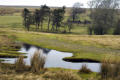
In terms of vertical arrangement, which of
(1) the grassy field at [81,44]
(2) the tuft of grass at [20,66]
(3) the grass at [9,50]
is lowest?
(1) the grassy field at [81,44]

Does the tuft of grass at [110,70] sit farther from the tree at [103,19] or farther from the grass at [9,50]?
the tree at [103,19]

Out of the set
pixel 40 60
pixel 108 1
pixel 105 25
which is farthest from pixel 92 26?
pixel 40 60

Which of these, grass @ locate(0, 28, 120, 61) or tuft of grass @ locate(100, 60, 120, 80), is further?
grass @ locate(0, 28, 120, 61)

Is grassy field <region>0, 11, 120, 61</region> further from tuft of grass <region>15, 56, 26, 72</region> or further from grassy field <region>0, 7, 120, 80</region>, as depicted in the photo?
tuft of grass <region>15, 56, 26, 72</region>

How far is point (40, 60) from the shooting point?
773 inches

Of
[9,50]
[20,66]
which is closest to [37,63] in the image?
[20,66]

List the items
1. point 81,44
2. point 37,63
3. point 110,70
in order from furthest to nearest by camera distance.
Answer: point 81,44
point 37,63
point 110,70

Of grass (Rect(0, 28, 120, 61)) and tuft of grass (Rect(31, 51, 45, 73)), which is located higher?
tuft of grass (Rect(31, 51, 45, 73))

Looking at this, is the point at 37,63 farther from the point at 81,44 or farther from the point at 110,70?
the point at 81,44

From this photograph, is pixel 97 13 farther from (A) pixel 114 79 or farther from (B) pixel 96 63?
(A) pixel 114 79

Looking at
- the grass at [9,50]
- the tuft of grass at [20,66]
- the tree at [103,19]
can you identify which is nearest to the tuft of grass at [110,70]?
the tuft of grass at [20,66]

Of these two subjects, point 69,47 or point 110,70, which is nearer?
point 110,70

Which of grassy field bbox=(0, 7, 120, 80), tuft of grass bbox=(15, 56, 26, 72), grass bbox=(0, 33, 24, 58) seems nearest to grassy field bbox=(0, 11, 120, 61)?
grassy field bbox=(0, 7, 120, 80)

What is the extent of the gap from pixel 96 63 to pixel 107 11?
64493 mm
